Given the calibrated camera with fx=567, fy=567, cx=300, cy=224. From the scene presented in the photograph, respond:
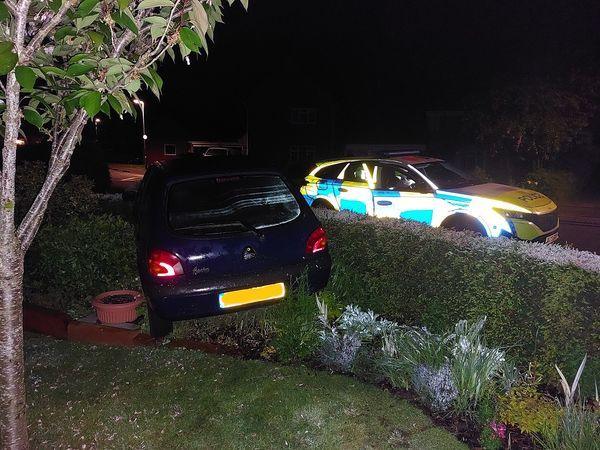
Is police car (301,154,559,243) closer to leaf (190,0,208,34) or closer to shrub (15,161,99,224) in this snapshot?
shrub (15,161,99,224)

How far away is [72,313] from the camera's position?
613cm

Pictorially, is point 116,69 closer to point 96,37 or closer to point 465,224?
point 96,37

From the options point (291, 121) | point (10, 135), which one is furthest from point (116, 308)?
point (291, 121)

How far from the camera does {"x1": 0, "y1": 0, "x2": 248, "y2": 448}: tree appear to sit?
255 cm

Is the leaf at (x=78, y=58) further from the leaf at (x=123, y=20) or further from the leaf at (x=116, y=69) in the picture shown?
the leaf at (x=123, y=20)

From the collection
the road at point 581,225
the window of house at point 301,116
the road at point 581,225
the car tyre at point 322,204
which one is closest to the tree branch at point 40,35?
the road at point 581,225

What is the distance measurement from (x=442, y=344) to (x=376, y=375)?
0.55 metres

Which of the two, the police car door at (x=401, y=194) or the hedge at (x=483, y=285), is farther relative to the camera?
the police car door at (x=401, y=194)

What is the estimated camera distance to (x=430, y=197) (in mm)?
9133

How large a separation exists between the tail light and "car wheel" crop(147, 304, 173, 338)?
1.44 m

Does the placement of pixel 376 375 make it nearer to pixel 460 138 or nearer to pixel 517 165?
pixel 517 165

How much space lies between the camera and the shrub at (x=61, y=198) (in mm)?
7465

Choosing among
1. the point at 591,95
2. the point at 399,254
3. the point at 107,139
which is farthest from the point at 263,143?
the point at 399,254

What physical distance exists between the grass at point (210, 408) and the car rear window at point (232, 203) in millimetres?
1190
